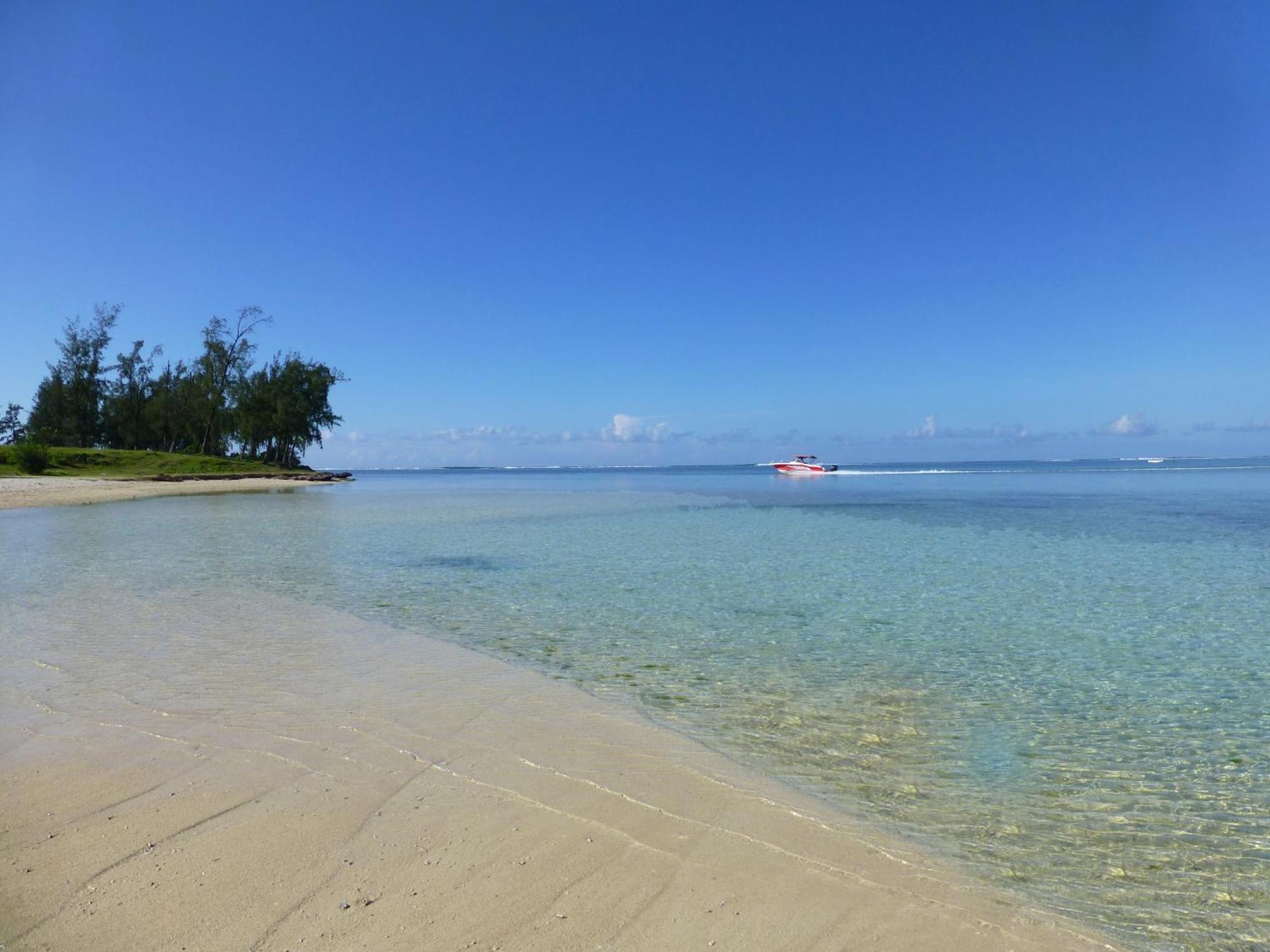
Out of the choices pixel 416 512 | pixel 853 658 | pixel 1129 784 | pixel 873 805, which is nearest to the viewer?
pixel 873 805

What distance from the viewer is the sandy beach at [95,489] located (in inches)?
1436

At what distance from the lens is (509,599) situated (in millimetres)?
12547

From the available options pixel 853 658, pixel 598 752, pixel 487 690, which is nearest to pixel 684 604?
pixel 853 658

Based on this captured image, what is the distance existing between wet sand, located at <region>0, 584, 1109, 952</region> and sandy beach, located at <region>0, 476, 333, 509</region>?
36238 millimetres

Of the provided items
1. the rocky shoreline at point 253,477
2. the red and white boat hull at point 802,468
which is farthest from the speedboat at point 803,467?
the rocky shoreline at point 253,477

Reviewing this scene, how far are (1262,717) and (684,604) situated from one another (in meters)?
7.29

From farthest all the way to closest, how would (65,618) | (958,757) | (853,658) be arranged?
(65,618) < (853,658) < (958,757)

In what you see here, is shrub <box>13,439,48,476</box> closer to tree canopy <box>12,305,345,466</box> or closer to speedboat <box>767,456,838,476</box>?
tree canopy <box>12,305,345,466</box>

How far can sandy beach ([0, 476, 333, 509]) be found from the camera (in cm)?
3647

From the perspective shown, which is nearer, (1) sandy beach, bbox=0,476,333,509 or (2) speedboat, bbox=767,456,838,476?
(1) sandy beach, bbox=0,476,333,509

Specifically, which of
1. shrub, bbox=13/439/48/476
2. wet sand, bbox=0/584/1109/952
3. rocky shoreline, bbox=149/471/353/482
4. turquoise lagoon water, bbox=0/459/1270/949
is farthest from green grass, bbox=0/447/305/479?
wet sand, bbox=0/584/1109/952

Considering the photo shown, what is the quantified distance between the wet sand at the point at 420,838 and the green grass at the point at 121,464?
60.5 m

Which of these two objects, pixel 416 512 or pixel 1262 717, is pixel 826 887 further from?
pixel 416 512

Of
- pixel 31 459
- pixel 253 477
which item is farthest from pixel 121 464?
pixel 253 477
